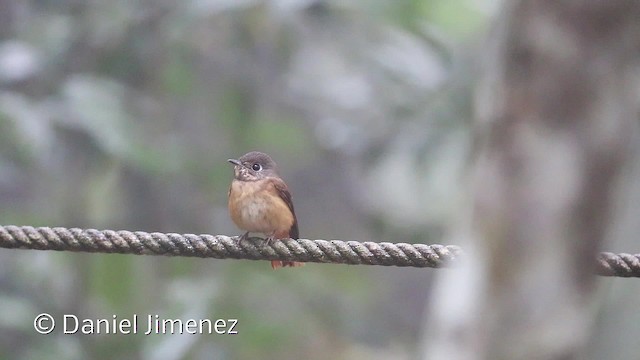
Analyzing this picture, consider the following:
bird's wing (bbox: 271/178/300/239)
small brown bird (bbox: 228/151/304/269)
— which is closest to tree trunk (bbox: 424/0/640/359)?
small brown bird (bbox: 228/151/304/269)

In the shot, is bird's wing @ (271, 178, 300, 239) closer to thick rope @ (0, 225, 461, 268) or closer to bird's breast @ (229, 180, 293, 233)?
bird's breast @ (229, 180, 293, 233)

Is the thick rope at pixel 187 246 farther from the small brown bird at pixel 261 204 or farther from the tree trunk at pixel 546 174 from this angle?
the tree trunk at pixel 546 174

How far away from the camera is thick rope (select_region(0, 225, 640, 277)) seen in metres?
4.00

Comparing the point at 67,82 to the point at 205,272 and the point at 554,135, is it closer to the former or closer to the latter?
the point at 205,272

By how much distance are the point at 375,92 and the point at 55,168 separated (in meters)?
2.65

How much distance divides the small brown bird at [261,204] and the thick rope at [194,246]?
1036mm

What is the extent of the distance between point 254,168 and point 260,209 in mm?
393

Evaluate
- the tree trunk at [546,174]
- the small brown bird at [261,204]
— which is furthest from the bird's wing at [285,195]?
the tree trunk at [546,174]

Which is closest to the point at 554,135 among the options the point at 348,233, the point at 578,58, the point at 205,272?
the point at 578,58

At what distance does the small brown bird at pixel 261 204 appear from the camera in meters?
5.36

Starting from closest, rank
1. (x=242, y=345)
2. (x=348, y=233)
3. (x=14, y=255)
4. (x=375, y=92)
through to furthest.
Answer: (x=242, y=345), (x=14, y=255), (x=375, y=92), (x=348, y=233)

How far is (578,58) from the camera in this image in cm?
219

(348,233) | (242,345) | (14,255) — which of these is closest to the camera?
(242,345)

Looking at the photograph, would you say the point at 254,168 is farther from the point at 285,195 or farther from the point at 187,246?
the point at 187,246
